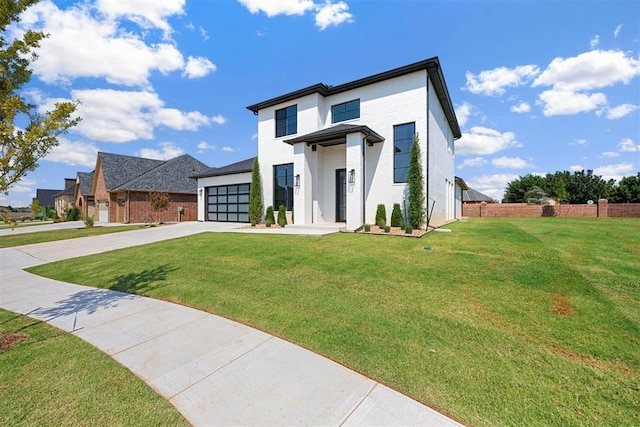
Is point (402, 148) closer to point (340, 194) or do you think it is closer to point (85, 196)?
point (340, 194)

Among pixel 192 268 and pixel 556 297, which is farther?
pixel 192 268

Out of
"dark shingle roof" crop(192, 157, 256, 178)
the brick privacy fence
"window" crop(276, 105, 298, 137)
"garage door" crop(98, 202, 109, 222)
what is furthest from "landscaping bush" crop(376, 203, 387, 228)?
"garage door" crop(98, 202, 109, 222)

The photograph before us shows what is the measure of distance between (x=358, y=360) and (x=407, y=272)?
333 centimetres

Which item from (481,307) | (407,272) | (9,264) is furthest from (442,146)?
(9,264)

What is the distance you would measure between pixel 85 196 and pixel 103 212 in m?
6.32

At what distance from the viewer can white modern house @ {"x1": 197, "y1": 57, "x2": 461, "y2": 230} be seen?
12688mm

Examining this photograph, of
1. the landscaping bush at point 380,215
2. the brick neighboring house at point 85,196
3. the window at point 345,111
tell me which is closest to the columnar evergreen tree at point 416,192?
the landscaping bush at point 380,215

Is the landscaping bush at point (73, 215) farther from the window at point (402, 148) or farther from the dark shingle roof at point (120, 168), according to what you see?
the window at point (402, 148)

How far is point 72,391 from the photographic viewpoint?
2561 mm

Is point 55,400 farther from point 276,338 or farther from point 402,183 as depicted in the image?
point 402,183

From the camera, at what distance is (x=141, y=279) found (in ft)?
21.9

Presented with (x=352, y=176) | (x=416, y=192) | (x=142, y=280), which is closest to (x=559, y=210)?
(x=416, y=192)

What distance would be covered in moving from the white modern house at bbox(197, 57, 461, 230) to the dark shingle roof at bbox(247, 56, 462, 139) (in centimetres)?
4

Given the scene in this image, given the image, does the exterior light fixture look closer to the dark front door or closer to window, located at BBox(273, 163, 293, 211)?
the dark front door
